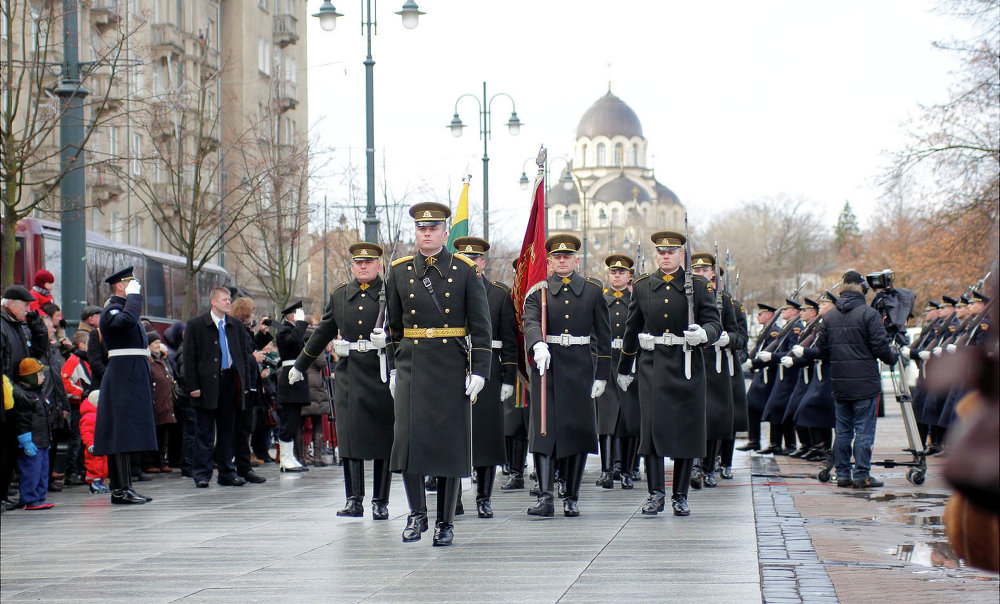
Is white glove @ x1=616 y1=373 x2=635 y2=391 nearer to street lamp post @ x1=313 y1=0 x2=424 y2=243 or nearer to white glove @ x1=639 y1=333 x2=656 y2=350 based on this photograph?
white glove @ x1=639 y1=333 x2=656 y2=350

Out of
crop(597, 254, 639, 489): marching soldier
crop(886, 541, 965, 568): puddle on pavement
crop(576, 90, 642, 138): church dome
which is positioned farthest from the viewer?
crop(576, 90, 642, 138): church dome

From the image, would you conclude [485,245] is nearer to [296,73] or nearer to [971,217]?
[971,217]

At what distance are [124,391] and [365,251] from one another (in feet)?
9.22

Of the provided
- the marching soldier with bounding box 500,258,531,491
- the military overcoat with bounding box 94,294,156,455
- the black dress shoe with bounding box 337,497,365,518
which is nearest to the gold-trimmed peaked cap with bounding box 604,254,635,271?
the marching soldier with bounding box 500,258,531,491

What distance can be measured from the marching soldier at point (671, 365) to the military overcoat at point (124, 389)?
4.40 m

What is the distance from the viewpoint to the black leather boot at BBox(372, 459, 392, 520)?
10023 millimetres

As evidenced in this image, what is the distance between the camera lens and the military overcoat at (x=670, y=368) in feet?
33.1

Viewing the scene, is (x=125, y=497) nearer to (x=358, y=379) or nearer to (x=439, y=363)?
(x=358, y=379)

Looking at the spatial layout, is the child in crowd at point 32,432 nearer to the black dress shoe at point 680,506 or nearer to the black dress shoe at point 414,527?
the black dress shoe at point 414,527

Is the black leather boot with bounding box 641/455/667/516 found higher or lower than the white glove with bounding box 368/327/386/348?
lower

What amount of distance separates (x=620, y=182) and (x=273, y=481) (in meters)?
132

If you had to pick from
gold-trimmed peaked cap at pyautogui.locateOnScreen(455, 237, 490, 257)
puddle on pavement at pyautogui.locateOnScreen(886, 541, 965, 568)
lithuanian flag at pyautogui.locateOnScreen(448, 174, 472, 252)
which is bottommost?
puddle on pavement at pyautogui.locateOnScreen(886, 541, 965, 568)

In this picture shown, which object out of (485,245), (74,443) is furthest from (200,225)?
(485,245)

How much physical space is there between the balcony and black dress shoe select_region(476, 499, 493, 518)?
44560mm
